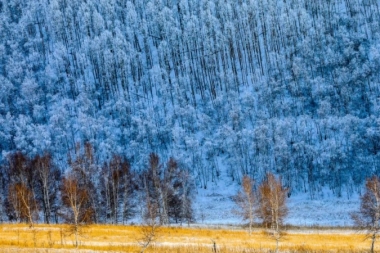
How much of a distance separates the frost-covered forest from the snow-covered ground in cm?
470

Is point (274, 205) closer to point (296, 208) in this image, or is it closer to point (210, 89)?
point (296, 208)

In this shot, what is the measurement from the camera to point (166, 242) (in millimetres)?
44969

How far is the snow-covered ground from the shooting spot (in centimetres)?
9019

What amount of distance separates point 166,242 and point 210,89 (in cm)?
12215

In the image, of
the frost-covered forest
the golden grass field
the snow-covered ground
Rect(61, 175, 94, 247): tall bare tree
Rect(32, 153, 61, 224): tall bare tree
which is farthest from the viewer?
the frost-covered forest

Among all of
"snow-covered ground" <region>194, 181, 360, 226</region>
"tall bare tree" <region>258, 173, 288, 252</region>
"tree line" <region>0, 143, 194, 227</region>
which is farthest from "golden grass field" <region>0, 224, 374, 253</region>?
Answer: "snow-covered ground" <region>194, 181, 360, 226</region>

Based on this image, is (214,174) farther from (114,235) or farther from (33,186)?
(114,235)

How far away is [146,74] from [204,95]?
26876 millimetres

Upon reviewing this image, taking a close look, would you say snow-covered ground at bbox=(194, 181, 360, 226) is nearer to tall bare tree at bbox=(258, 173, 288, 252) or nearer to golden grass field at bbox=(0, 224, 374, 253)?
tall bare tree at bbox=(258, 173, 288, 252)

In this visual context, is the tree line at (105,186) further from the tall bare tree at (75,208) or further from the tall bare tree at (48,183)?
the tall bare tree at (75,208)

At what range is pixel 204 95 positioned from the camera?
16138 cm

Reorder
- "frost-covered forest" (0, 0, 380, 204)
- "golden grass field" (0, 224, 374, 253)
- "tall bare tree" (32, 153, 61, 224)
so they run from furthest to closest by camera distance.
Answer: "frost-covered forest" (0, 0, 380, 204)
"tall bare tree" (32, 153, 61, 224)
"golden grass field" (0, 224, 374, 253)

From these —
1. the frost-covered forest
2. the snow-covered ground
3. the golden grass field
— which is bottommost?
the snow-covered ground

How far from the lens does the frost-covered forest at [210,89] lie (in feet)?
432
